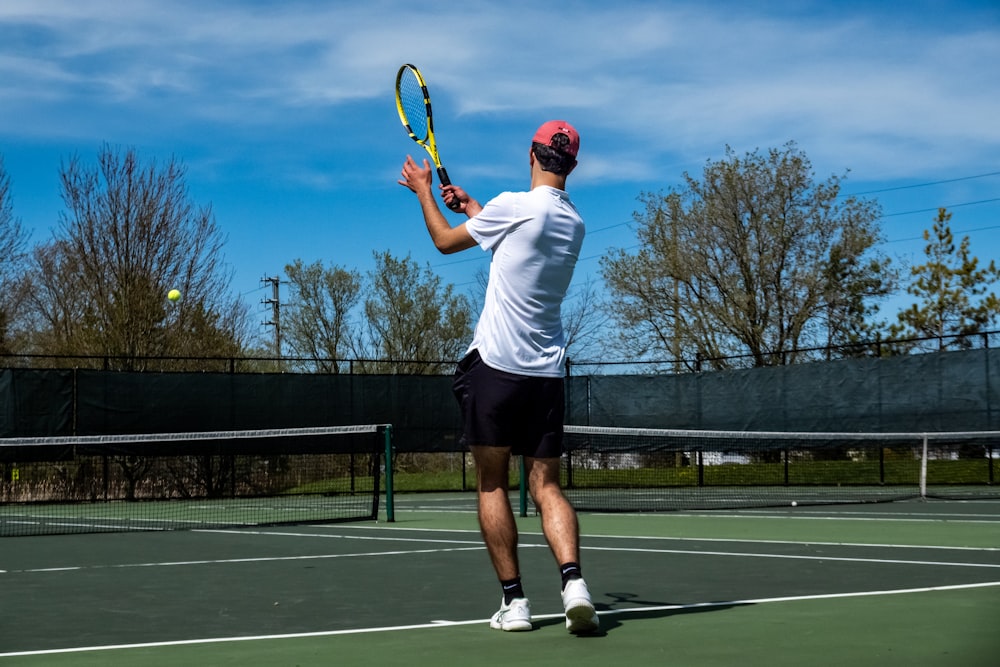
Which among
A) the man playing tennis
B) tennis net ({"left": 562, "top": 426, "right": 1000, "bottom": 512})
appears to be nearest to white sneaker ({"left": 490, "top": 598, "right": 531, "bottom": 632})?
the man playing tennis

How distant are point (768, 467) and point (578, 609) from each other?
18.7 meters

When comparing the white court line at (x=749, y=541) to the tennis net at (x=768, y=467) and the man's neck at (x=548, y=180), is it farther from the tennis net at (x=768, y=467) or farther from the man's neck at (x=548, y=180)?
the tennis net at (x=768, y=467)

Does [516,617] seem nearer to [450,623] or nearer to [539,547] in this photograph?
[450,623]

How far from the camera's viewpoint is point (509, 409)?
453 centimetres

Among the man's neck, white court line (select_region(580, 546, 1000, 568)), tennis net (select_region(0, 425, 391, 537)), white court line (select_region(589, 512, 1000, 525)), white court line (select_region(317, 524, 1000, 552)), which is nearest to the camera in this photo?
the man's neck

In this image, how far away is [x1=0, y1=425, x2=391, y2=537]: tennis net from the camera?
18.0 metres

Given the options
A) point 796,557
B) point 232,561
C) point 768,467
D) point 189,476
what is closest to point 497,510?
point 796,557

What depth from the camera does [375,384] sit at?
68.3ft

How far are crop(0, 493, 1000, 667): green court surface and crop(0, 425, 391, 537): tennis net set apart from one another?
25.9ft

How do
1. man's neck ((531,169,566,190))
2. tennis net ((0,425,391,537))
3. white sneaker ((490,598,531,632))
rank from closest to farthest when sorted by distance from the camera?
white sneaker ((490,598,531,632)), man's neck ((531,169,566,190)), tennis net ((0,425,391,537))

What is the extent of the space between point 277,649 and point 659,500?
13.4 metres

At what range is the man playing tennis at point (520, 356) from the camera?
14.8 feet

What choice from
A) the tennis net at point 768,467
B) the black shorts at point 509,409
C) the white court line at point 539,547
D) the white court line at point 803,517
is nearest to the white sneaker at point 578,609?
the black shorts at point 509,409

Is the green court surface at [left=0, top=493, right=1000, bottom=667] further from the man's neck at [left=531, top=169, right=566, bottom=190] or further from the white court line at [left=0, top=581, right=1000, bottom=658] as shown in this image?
the man's neck at [left=531, top=169, right=566, bottom=190]
